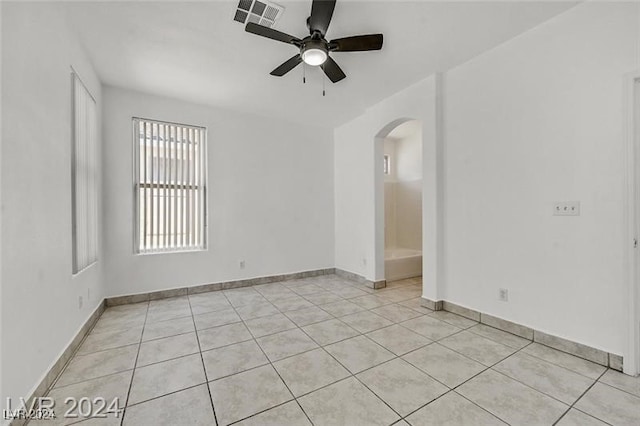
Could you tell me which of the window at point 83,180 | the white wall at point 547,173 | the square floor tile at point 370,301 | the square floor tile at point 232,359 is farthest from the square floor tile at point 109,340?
the white wall at point 547,173

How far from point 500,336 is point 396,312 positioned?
103cm

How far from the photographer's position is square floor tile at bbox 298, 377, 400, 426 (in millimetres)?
1533

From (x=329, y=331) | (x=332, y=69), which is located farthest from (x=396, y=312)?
(x=332, y=69)

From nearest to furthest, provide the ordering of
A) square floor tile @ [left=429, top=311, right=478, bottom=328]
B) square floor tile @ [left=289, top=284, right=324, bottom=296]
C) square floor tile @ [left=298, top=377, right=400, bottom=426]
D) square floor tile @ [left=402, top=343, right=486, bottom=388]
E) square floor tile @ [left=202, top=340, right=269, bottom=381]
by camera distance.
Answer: square floor tile @ [left=298, top=377, right=400, bottom=426]
square floor tile @ [left=402, top=343, right=486, bottom=388]
square floor tile @ [left=202, top=340, right=269, bottom=381]
square floor tile @ [left=429, top=311, right=478, bottom=328]
square floor tile @ [left=289, top=284, right=324, bottom=296]

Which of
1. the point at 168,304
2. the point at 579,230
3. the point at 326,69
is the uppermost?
the point at 326,69

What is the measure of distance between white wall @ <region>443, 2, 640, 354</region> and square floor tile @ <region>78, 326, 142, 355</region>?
3.44 meters

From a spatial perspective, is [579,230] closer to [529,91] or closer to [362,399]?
[529,91]

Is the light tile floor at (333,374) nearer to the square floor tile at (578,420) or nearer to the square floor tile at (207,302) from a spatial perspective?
the square floor tile at (578,420)

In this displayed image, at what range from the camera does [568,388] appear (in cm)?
181

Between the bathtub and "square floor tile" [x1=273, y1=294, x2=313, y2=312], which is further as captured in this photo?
the bathtub

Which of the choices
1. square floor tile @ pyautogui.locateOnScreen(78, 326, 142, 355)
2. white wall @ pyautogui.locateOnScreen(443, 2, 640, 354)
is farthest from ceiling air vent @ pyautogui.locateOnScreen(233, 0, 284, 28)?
square floor tile @ pyautogui.locateOnScreen(78, 326, 142, 355)

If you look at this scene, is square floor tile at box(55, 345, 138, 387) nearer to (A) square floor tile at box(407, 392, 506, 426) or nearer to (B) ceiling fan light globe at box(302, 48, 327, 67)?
(A) square floor tile at box(407, 392, 506, 426)

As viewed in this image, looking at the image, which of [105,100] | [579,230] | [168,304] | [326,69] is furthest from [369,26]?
[168,304]

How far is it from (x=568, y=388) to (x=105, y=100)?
213 inches
